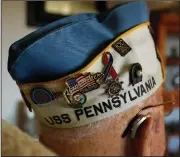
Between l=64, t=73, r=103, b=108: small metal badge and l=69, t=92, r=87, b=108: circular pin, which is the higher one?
l=64, t=73, r=103, b=108: small metal badge

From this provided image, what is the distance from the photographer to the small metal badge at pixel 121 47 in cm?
40

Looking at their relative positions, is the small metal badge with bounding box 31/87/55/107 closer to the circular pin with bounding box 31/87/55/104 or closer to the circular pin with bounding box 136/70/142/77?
the circular pin with bounding box 31/87/55/104

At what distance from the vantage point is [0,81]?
0.43 metres

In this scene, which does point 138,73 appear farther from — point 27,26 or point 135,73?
point 27,26

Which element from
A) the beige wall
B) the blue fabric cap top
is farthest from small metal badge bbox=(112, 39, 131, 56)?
the beige wall

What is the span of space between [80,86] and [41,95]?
0.05 metres

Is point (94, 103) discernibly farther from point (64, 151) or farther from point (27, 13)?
point (27, 13)

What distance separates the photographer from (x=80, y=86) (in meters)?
0.38

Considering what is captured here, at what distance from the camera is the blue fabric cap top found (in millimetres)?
392

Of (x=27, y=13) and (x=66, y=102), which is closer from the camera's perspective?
(x=66, y=102)

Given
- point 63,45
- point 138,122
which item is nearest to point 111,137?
point 138,122

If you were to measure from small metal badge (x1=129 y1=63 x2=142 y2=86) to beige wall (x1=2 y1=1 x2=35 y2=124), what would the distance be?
148 mm

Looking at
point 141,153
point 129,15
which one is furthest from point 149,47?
point 141,153

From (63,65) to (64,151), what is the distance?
0.41ft
